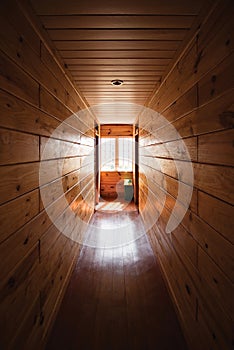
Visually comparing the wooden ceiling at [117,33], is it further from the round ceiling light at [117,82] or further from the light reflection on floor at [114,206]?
the light reflection on floor at [114,206]

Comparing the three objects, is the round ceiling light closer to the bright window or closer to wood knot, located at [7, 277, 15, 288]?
wood knot, located at [7, 277, 15, 288]

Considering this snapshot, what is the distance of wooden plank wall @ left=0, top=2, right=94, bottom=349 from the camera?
89 cm

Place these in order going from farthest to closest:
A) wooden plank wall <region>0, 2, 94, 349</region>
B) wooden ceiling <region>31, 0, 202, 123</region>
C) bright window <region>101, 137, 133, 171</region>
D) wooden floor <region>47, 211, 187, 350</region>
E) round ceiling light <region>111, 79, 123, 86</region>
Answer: bright window <region>101, 137, 133, 171</region>, round ceiling light <region>111, 79, 123, 86</region>, wooden floor <region>47, 211, 187, 350</region>, wooden ceiling <region>31, 0, 202, 123</region>, wooden plank wall <region>0, 2, 94, 349</region>

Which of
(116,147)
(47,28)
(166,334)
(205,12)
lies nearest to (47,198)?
(47,28)

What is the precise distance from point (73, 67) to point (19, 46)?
877 mm

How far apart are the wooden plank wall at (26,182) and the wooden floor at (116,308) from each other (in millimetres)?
174

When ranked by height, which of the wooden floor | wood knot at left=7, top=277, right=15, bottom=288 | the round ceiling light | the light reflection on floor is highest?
the round ceiling light

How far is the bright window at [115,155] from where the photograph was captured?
6.06m

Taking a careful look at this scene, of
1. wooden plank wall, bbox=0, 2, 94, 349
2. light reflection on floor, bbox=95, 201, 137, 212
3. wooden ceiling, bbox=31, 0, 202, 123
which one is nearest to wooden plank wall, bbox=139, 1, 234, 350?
wooden ceiling, bbox=31, 0, 202, 123

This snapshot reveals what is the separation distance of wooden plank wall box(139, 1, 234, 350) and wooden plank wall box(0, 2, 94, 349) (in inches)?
36.9

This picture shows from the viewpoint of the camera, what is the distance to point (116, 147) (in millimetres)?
6086

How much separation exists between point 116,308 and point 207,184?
4.27 feet

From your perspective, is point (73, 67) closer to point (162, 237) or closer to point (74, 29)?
point (74, 29)

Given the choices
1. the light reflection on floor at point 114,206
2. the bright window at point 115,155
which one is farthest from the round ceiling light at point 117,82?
the bright window at point 115,155
